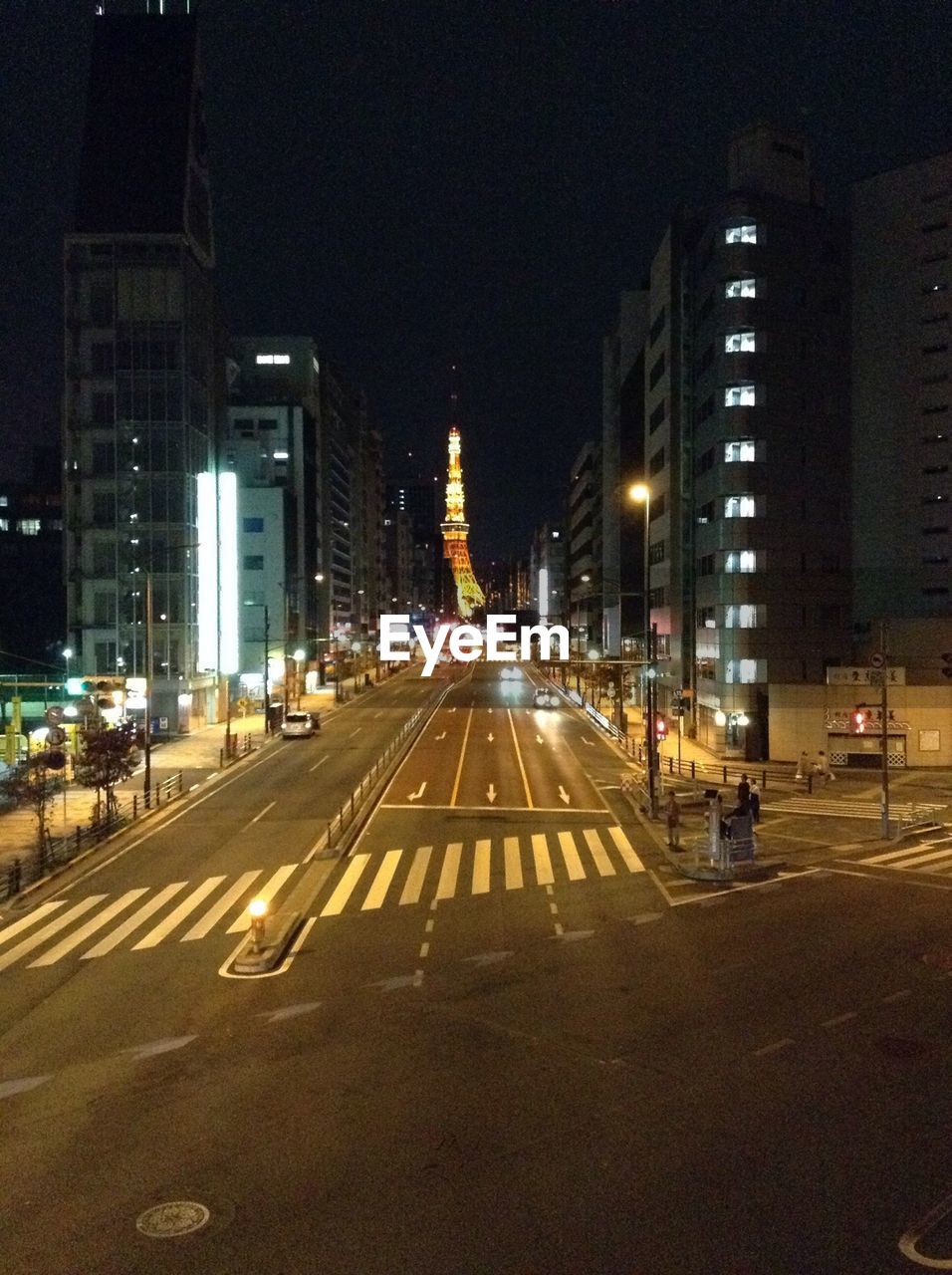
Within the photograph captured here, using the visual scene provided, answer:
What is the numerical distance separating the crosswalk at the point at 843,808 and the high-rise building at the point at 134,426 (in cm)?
3624

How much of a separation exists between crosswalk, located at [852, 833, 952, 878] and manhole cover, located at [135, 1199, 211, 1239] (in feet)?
69.6

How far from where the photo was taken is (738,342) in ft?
177

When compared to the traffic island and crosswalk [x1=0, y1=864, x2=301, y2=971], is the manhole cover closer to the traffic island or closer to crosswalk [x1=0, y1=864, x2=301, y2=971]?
the traffic island

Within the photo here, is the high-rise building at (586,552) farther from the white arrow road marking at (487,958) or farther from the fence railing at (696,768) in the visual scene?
the white arrow road marking at (487,958)

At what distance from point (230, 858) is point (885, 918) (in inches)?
630

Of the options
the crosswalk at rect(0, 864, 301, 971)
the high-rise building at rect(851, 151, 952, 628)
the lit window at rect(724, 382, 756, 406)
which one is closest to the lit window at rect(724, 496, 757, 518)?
the lit window at rect(724, 382, 756, 406)

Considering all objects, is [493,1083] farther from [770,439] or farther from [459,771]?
[770,439]

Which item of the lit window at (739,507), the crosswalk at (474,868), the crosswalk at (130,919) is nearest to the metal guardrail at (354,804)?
the crosswalk at (474,868)

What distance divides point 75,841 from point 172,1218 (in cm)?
2122

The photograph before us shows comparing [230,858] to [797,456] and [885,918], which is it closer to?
[885,918]

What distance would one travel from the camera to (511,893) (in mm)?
24094

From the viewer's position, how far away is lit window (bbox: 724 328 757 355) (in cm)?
5369

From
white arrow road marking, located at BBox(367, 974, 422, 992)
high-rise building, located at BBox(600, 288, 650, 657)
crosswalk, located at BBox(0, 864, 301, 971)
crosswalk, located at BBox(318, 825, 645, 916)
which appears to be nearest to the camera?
white arrow road marking, located at BBox(367, 974, 422, 992)

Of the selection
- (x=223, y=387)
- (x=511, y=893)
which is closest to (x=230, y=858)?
(x=511, y=893)
